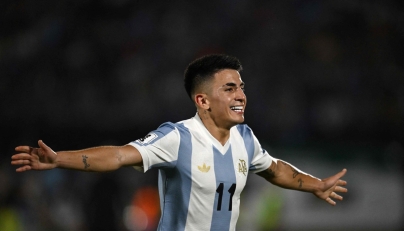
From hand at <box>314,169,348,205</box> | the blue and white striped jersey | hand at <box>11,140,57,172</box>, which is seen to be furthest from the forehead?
hand at <box>11,140,57,172</box>

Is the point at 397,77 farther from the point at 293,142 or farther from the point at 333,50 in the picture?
the point at 293,142

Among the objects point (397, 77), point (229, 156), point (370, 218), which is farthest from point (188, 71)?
point (397, 77)

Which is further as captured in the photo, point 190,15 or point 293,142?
point 190,15

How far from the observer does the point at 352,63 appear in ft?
36.1

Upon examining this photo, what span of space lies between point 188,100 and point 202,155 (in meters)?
5.87

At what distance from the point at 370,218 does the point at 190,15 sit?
4949mm

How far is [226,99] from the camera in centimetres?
444

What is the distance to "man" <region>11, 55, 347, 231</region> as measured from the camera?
404cm

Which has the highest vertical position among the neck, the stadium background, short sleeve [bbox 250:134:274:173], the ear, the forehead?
the stadium background

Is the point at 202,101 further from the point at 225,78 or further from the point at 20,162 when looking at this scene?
the point at 20,162

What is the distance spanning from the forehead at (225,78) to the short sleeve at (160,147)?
50cm

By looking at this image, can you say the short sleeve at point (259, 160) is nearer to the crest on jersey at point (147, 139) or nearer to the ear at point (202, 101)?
the ear at point (202, 101)

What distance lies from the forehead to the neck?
24 centimetres

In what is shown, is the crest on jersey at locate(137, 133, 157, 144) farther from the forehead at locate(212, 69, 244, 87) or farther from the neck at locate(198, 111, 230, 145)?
the forehead at locate(212, 69, 244, 87)
